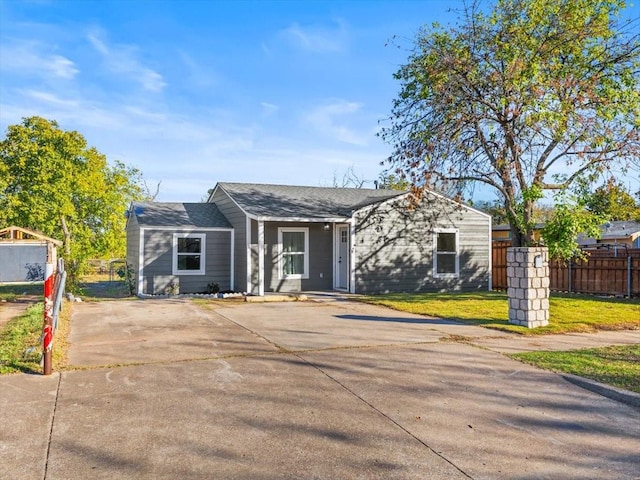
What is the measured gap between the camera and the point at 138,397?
15.8ft

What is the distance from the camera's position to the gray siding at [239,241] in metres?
15.8

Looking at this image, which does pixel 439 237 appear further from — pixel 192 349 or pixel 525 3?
pixel 192 349

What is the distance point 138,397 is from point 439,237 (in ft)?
45.1

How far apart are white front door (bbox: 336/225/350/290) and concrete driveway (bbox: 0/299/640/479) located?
28.6 feet

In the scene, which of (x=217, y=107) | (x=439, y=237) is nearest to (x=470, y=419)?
(x=439, y=237)

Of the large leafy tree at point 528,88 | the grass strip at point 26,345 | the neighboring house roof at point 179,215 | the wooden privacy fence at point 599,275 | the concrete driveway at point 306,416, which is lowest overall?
the concrete driveway at point 306,416

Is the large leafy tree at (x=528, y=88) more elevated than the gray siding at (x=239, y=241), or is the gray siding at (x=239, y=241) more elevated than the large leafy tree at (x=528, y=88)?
the large leafy tree at (x=528, y=88)

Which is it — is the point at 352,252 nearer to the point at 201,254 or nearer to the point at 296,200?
the point at 296,200

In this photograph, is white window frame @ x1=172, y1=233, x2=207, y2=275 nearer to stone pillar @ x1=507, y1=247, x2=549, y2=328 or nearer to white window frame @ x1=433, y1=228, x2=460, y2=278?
white window frame @ x1=433, y1=228, x2=460, y2=278

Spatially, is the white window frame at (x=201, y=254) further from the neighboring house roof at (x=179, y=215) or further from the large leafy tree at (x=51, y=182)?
the large leafy tree at (x=51, y=182)

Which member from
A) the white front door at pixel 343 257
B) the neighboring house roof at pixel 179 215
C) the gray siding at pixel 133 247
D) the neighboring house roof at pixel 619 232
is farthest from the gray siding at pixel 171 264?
the neighboring house roof at pixel 619 232

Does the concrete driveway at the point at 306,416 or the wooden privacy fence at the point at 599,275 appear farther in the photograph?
the wooden privacy fence at the point at 599,275

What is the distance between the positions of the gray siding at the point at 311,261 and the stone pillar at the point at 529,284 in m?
8.09

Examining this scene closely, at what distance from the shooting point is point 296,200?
56.7ft
